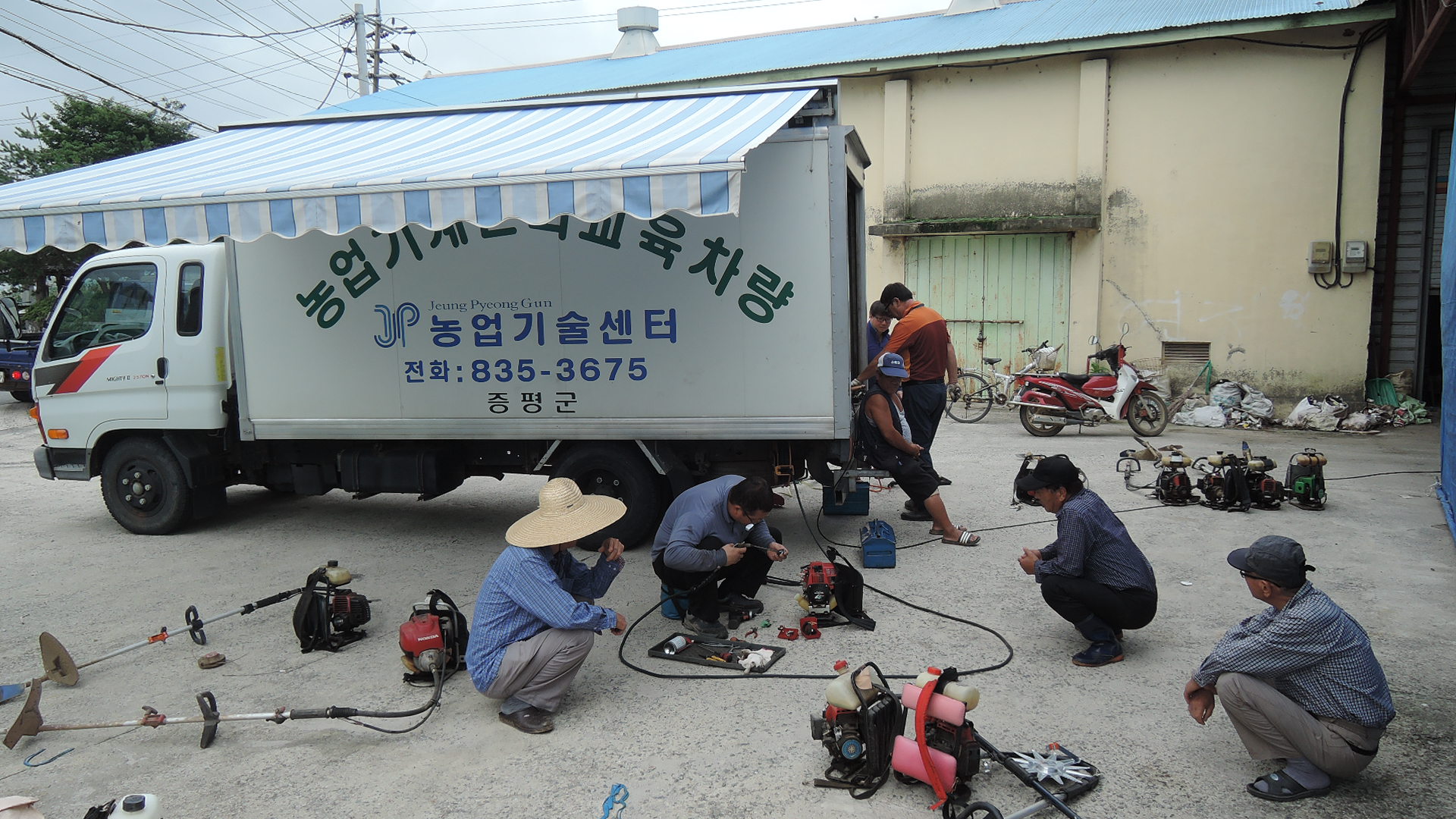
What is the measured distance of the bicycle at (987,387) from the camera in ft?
37.9

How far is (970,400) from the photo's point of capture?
469 inches

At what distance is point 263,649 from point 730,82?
36.3 feet

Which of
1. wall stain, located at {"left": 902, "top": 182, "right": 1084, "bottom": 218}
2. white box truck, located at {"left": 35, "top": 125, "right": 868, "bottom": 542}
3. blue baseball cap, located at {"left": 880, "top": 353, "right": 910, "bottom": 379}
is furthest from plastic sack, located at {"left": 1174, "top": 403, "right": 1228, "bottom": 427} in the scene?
blue baseball cap, located at {"left": 880, "top": 353, "right": 910, "bottom": 379}

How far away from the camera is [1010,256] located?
12.3 m

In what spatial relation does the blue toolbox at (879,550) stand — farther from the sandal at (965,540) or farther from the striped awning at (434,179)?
the striped awning at (434,179)

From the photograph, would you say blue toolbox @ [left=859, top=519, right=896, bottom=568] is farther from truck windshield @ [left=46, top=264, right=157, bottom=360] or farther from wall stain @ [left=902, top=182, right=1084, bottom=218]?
wall stain @ [left=902, top=182, right=1084, bottom=218]

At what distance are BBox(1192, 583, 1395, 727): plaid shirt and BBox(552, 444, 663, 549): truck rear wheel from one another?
3687mm

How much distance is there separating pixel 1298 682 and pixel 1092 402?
24.4 feet

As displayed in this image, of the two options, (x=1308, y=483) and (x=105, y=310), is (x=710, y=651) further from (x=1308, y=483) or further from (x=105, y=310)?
(x=105, y=310)

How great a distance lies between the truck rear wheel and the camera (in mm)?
5875

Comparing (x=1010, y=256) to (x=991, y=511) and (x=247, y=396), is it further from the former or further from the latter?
(x=247, y=396)

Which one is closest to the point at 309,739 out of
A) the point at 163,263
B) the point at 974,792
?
the point at 974,792

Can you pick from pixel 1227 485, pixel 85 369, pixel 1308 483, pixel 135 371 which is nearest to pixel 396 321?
pixel 135 371

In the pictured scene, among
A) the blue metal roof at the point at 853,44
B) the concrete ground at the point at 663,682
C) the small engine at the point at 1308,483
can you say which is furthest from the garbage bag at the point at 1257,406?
the small engine at the point at 1308,483
